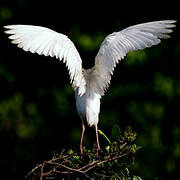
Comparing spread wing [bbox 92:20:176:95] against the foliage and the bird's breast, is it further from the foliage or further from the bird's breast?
the foliage

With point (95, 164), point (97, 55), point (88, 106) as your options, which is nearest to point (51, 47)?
point (97, 55)

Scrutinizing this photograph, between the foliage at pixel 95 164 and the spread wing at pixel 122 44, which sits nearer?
the foliage at pixel 95 164

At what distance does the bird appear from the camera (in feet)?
10.5

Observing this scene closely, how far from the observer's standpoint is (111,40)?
130 inches

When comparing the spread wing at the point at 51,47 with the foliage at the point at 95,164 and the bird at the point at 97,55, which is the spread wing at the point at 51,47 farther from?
the foliage at the point at 95,164

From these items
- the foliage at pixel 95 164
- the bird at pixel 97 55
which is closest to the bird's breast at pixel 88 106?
the bird at pixel 97 55

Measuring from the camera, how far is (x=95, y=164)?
2.50 metres

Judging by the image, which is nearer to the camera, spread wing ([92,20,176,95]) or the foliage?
the foliage

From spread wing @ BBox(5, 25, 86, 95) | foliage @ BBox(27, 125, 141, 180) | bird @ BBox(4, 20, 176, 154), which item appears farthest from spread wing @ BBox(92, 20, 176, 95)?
foliage @ BBox(27, 125, 141, 180)

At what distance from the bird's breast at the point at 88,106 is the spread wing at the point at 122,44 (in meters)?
0.06

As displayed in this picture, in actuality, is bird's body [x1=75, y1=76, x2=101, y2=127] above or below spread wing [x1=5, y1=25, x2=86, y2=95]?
below

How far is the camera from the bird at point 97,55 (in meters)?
3.21

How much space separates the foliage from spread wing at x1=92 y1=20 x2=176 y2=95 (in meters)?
0.36

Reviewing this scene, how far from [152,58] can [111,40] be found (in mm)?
4744
